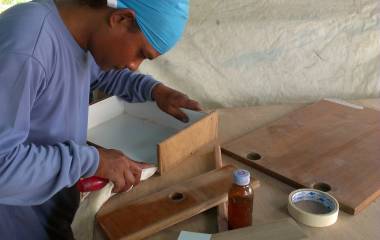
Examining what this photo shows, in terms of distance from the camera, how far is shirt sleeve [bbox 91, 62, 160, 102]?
109cm

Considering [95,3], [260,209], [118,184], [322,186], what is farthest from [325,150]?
[95,3]

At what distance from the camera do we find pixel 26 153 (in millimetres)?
682

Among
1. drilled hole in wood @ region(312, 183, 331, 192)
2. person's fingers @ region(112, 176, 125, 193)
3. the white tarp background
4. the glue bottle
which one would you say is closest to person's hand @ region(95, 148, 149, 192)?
person's fingers @ region(112, 176, 125, 193)

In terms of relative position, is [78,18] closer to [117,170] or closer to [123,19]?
[123,19]

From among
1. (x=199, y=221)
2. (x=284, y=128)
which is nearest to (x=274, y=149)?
(x=284, y=128)

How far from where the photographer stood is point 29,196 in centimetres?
71

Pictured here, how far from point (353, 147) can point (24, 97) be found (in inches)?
27.7

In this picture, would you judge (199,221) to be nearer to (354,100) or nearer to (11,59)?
(11,59)

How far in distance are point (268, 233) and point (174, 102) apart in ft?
1.44

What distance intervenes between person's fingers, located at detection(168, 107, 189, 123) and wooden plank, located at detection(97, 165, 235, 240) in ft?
0.70

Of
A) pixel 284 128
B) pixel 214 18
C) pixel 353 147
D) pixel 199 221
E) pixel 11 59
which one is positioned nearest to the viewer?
pixel 11 59

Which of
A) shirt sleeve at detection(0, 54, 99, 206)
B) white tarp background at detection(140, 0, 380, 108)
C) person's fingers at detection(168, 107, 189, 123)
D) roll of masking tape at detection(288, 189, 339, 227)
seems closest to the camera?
shirt sleeve at detection(0, 54, 99, 206)

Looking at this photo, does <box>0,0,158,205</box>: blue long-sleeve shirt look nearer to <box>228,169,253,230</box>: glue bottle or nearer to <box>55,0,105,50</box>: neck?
<box>55,0,105,50</box>: neck

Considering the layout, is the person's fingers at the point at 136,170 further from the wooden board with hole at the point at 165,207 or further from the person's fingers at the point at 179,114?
the person's fingers at the point at 179,114
